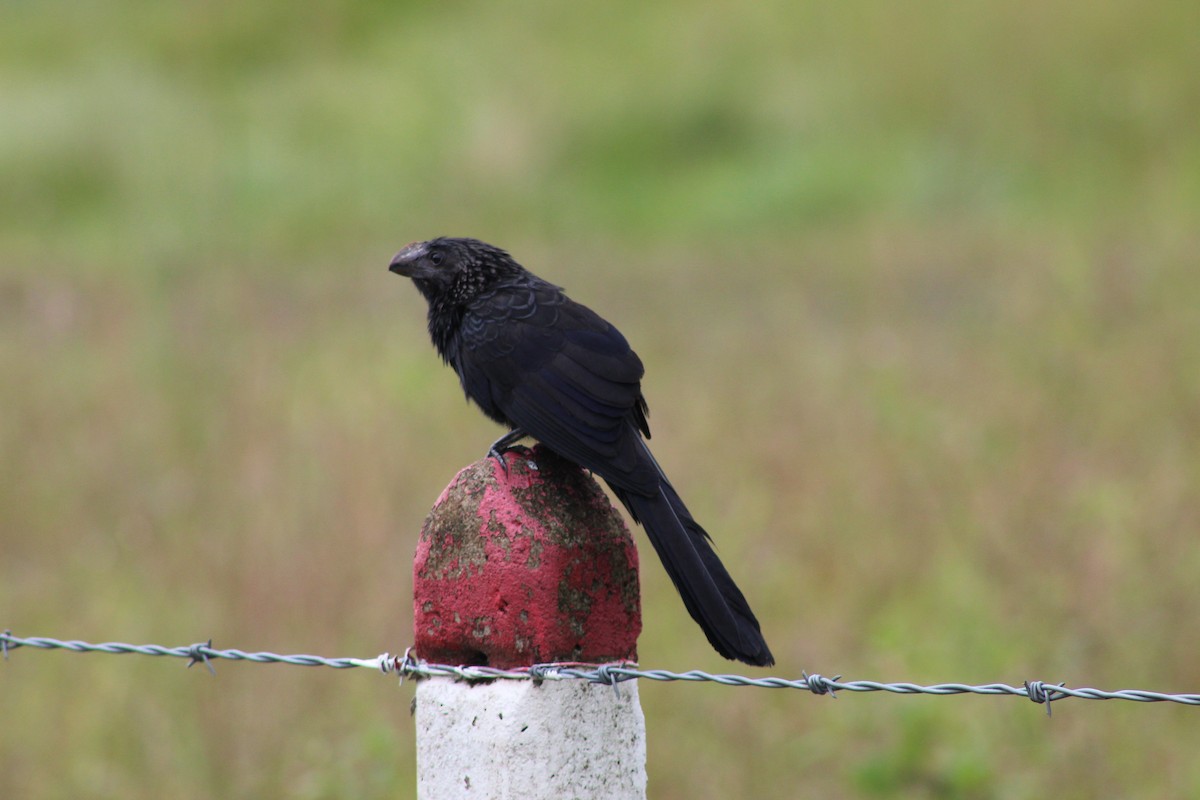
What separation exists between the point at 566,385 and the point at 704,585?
0.68m

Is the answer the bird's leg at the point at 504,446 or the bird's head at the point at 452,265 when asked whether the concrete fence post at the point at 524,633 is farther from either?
the bird's head at the point at 452,265

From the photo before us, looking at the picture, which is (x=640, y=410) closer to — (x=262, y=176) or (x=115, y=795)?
(x=115, y=795)

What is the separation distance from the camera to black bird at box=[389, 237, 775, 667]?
2.50 meters

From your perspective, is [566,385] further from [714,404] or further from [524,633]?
[714,404]

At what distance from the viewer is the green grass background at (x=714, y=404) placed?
15.1ft

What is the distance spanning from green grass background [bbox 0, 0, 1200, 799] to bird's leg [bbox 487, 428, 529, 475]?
1.76 m

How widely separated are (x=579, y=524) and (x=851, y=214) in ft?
46.2

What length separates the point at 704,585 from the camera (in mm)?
2477

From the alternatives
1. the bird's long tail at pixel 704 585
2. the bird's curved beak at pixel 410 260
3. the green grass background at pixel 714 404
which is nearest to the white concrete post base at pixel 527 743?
the bird's long tail at pixel 704 585

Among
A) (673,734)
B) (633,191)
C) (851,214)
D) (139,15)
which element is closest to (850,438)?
(673,734)

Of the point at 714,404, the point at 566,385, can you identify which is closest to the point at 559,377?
the point at 566,385

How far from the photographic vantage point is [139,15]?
78.9 feet

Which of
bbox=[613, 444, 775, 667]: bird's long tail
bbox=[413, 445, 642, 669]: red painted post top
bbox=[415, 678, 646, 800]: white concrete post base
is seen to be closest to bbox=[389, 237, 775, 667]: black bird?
bbox=[613, 444, 775, 667]: bird's long tail

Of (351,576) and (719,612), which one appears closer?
(719,612)
